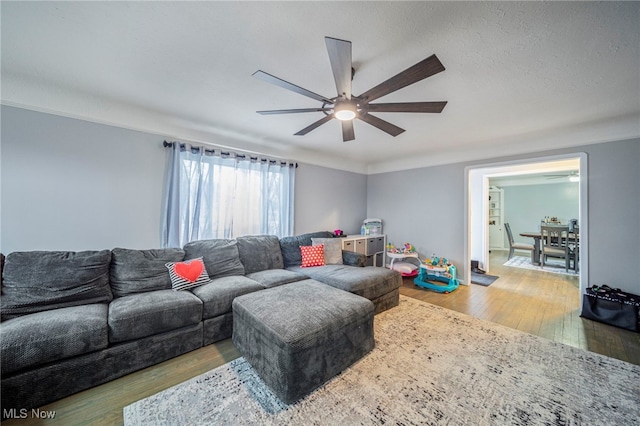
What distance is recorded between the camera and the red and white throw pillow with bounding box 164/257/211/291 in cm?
243

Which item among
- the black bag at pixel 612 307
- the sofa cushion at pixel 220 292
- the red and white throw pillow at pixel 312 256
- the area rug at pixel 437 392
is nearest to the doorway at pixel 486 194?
the black bag at pixel 612 307

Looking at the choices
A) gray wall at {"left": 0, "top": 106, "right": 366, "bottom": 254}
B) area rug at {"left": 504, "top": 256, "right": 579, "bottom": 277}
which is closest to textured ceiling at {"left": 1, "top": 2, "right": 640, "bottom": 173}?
gray wall at {"left": 0, "top": 106, "right": 366, "bottom": 254}

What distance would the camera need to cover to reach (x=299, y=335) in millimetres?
1576

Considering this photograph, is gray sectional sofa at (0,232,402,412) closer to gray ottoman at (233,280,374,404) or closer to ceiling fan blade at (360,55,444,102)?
gray ottoman at (233,280,374,404)

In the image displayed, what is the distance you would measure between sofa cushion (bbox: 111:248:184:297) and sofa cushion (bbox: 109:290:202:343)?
11cm

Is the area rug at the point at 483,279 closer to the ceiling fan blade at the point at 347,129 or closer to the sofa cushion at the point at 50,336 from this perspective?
the ceiling fan blade at the point at 347,129

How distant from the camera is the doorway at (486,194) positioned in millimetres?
3018

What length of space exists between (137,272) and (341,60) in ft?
8.77

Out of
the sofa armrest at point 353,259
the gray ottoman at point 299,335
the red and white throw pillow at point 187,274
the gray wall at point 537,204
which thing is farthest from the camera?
the gray wall at point 537,204

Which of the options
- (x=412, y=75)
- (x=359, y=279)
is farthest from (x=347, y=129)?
(x=359, y=279)

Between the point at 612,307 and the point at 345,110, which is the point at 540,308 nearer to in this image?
the point at 612,307

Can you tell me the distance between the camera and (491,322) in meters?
2.66

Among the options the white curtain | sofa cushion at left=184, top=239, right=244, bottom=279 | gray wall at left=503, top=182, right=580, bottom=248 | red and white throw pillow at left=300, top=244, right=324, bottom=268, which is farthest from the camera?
gray wall at left=503, top=182, right=580, bottom=248

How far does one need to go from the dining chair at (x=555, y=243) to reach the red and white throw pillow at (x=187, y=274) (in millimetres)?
6889
